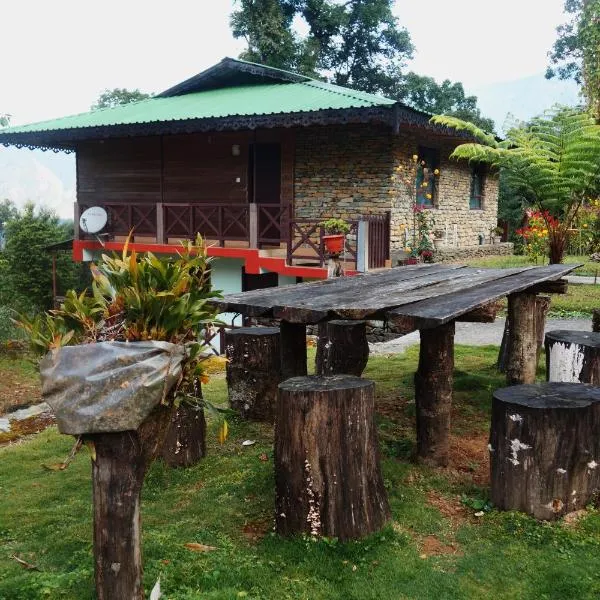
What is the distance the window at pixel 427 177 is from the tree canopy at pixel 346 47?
11472 mm

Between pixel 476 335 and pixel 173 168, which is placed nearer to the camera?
pixel 476 335

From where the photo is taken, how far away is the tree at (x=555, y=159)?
10328 mm

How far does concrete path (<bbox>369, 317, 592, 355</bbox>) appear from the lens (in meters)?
10.8

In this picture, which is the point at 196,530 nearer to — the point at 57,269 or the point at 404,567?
the point at 404,567

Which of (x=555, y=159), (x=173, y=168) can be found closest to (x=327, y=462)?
(x=555, y=159)

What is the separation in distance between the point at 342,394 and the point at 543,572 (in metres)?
1.46

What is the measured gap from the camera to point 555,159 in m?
10.8

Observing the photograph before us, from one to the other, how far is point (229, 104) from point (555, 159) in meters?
7.62

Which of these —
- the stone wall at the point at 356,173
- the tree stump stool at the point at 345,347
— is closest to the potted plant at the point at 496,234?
the stone wall at the point at 356,173

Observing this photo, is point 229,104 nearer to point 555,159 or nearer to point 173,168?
point 173,168

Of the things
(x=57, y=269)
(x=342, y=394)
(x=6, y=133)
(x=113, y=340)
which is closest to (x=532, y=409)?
(x=342, y=394)

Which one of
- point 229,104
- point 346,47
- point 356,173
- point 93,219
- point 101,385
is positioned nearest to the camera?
point 101,385

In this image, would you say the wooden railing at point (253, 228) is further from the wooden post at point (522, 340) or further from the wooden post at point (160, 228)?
the wooden post at point (522, 340)

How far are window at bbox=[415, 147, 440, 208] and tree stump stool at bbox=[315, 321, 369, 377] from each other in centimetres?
889
